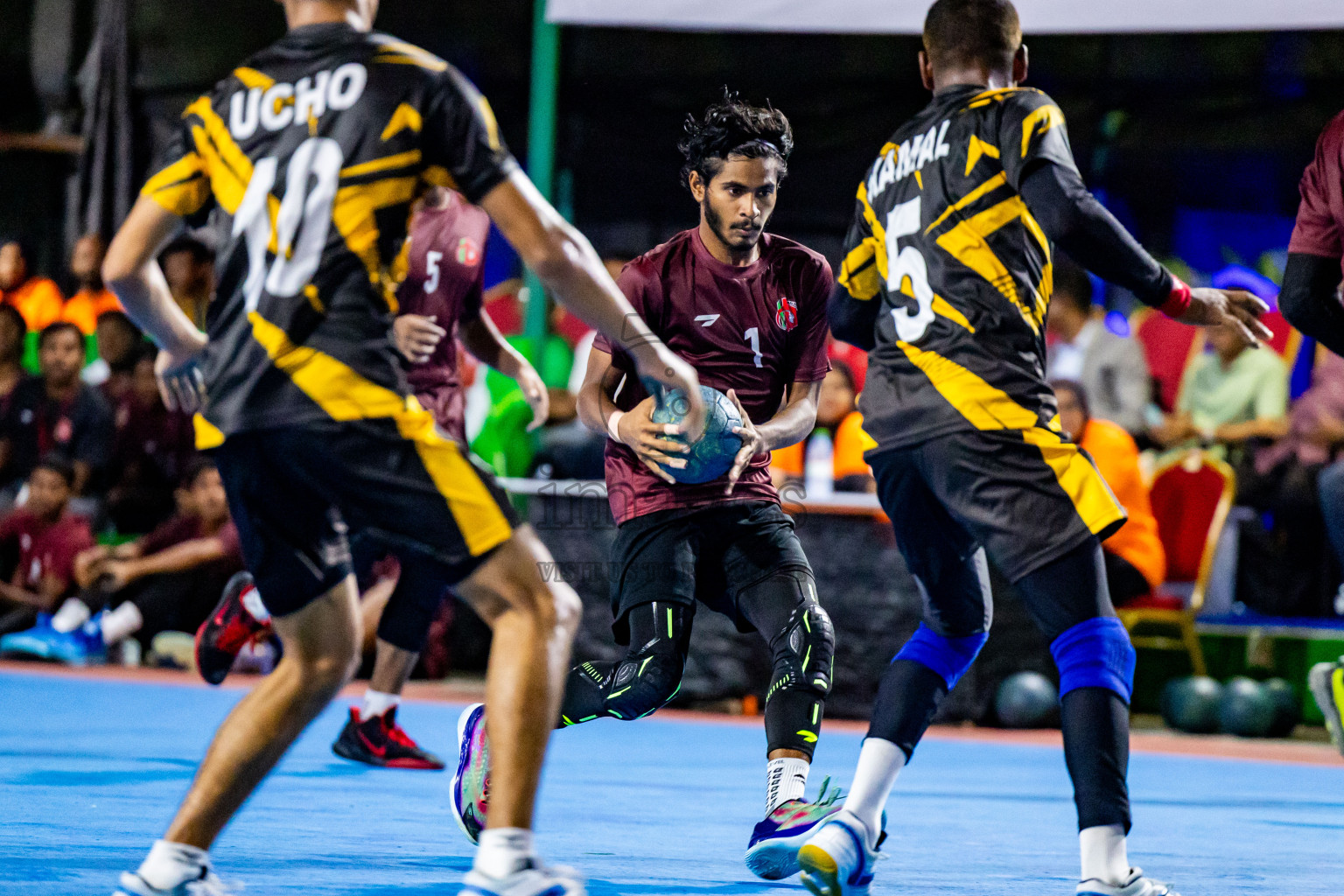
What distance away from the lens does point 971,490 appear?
3848 mm

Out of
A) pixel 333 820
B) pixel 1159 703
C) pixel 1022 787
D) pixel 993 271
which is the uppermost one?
pixel 993 271

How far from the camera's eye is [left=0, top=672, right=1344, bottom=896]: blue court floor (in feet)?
14.0

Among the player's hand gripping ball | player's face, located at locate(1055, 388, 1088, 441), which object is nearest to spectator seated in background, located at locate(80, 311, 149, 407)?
player's face, located at locate(1055, 388, 1088, 441)

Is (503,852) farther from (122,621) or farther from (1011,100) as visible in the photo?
(122,621)

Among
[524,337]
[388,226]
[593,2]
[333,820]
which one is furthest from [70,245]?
[388,226]

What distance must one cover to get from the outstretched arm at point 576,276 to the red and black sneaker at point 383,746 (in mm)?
3636

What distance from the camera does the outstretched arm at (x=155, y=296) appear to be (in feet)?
11.1

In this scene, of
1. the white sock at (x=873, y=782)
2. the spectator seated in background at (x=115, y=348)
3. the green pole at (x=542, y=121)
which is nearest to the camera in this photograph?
the white sock at (x=873, y=782)

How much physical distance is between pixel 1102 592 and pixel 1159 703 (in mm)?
6672

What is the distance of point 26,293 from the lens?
13.5m

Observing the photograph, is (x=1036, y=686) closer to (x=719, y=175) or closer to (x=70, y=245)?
(x=719, y=175)

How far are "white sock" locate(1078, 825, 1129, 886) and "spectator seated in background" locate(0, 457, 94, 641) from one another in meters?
9.06

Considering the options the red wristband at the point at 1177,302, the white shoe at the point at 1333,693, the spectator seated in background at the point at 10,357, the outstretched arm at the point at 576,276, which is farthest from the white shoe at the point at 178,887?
the spectator seated in background at the point at 10,357

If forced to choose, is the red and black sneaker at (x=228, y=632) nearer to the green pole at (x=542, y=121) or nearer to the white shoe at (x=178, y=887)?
the white shoe at (x=178, y=887)
